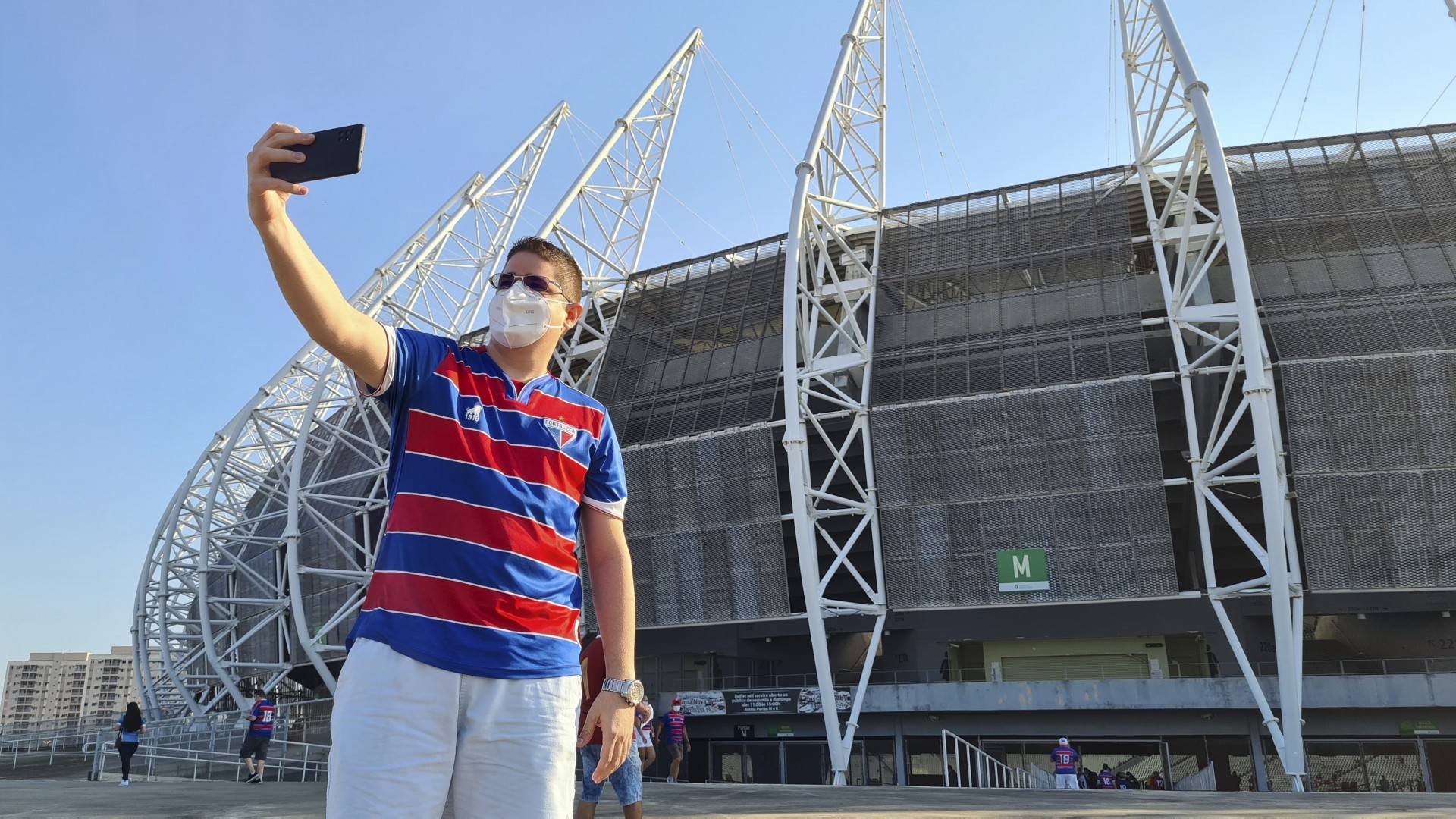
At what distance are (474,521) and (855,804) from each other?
7.06 meters

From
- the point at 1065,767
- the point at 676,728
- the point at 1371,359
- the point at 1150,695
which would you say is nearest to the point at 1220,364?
the point at 1371,359

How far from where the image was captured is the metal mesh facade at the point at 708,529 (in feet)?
95.8

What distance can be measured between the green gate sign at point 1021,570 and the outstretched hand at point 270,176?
83.9 ft

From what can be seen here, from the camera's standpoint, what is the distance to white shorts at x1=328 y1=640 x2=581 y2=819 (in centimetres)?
216

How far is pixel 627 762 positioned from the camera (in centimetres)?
655

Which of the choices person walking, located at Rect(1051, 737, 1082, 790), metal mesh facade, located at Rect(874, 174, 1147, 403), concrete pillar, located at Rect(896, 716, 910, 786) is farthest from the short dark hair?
concrete pillar, located at Rect(896, 716, 910, 786)

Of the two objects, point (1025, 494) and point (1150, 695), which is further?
point (1025, 494)

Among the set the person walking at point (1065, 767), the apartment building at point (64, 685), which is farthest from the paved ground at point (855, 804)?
the apartment building at point (64, 685)

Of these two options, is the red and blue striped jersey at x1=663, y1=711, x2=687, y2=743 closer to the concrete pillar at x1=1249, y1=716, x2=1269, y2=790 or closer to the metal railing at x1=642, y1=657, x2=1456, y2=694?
the metal railing at x1=642, y1=657, x2=1456, y2=694

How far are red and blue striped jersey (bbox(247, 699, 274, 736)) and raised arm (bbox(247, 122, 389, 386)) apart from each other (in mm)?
17527

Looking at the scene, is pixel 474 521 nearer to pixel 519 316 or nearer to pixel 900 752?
pixel 519 316

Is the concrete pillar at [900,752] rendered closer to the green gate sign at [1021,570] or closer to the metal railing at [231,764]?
the green gate sign at [1021,570]

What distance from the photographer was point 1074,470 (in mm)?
25750

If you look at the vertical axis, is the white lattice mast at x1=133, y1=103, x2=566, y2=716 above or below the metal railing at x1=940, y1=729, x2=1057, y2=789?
above
